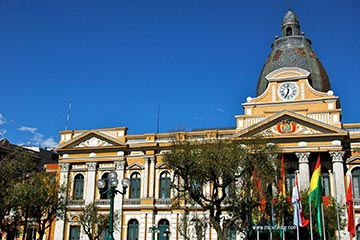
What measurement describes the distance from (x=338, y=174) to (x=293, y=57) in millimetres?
13707

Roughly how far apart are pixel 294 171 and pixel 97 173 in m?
19.1

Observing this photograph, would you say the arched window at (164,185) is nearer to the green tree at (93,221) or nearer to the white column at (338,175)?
the green tree at (93,221)

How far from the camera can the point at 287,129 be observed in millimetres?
43219

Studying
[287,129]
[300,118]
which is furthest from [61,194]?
[300,118]

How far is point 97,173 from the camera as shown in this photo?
49.3 m

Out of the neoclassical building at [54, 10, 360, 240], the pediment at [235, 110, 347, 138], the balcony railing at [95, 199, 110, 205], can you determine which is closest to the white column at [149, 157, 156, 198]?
the neoclassical building at [54, 10, 360, 240]

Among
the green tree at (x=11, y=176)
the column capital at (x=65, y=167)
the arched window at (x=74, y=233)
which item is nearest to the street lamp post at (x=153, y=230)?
the arched window at (x=74, y=233)

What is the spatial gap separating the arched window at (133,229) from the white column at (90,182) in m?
4.53

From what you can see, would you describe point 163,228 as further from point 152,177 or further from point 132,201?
point 152,177

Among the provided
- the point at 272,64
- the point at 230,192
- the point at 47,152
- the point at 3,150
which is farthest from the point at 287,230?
the point at 47,152

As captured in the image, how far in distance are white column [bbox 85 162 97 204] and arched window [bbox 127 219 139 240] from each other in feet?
14.8

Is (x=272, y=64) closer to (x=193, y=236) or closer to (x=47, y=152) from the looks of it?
(x=193, y=236)

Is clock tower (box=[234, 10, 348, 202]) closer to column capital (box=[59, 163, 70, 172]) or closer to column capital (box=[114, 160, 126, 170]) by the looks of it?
column capital (box=[114, 160, 126, 170])

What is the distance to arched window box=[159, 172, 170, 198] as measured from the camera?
47.2m
